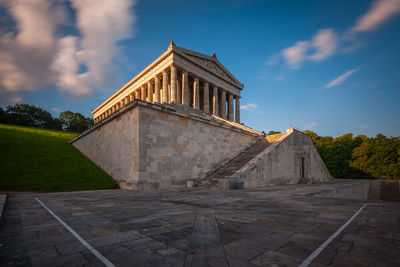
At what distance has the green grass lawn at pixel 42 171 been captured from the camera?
11.5 m

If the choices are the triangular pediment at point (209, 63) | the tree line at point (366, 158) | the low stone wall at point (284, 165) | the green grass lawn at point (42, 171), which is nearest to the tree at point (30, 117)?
the green grass lawn at point (42, 171)

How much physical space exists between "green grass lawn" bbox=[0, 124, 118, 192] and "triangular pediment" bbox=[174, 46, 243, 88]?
1049 inches

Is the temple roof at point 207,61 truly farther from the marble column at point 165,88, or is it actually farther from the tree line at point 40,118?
the tree line at point 40,118

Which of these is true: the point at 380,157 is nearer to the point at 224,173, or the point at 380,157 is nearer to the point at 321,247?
the point at 224,173

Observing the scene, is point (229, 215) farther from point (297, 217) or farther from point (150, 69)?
point (150, 69)

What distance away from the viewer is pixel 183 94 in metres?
37.1

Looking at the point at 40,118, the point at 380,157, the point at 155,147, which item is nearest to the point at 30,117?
the point at 40,118

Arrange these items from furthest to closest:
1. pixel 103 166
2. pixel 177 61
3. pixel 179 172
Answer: pixel 177 61 → pixel 103 166 → pixel 179 172

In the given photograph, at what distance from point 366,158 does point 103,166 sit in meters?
51.6

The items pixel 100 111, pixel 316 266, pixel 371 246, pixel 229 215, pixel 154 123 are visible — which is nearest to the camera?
pixel 316 266

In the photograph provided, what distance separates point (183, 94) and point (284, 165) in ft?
76.4

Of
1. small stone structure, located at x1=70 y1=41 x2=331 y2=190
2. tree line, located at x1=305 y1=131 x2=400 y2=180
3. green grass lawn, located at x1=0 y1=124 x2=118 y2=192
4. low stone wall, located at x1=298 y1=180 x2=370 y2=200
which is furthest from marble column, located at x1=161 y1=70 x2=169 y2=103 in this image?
tree line, located at x1=305 y1=131 x2=400 y2=180

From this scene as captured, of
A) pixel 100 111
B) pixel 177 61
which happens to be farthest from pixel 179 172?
pixel 100 111

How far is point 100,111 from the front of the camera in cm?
6888
